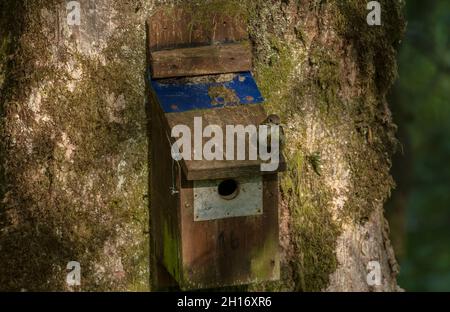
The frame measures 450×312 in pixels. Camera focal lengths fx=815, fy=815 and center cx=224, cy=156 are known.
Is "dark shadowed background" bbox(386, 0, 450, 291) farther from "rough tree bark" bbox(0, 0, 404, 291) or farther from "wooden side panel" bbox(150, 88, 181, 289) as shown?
"wooden side panel" bbox(150, 88, 181, 289)

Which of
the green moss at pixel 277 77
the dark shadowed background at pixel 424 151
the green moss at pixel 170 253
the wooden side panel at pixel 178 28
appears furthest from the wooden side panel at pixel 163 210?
the dark shadowed background at pixel 424 151

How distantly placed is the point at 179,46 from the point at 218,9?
231mm

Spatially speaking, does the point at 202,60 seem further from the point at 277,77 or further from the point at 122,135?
the point at 122,135

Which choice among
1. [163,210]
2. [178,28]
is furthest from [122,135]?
[178,28]

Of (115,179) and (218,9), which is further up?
(218,9)

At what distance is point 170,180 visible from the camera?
3.24m

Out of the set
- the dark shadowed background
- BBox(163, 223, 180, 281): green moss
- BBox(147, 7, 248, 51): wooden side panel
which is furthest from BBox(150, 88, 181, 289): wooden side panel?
the dark shadowed background

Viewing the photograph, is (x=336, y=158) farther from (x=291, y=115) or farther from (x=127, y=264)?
(x=127, y=264)

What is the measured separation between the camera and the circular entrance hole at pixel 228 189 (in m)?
3.19

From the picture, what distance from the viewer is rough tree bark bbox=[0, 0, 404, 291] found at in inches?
136

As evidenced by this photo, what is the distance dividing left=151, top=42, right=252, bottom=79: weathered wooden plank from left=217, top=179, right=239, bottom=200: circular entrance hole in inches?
19.7

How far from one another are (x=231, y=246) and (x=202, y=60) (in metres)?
0.79
